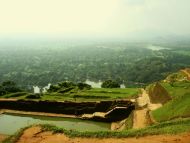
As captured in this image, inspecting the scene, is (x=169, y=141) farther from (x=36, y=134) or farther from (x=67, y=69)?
(x=67, y=69)

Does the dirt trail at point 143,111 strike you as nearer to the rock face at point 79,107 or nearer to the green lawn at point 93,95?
the rock face at point 79,107

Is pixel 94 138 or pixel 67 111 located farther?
pixel 67 111

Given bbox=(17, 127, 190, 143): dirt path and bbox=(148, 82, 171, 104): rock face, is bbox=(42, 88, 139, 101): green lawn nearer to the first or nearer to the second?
bbox=(148, 82, 171, 104): rock face

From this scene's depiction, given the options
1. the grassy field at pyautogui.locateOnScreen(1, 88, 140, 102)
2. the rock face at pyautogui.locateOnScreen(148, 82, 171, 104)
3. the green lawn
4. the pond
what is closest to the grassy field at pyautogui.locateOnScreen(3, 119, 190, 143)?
the pond

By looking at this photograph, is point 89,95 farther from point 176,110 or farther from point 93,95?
point 176,110

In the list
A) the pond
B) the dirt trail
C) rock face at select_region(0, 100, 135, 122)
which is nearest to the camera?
the dirt trail

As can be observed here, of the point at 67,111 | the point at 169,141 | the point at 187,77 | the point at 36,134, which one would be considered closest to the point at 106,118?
the point at 67,111

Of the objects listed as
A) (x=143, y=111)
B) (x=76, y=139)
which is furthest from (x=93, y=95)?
(x=76, y=139)
